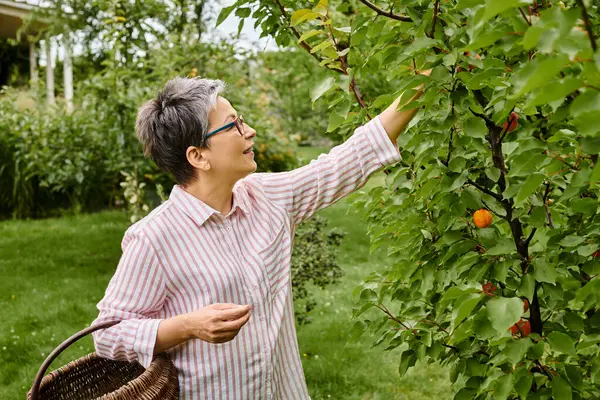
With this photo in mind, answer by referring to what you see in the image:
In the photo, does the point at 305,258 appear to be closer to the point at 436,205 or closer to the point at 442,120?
the point at 436,205

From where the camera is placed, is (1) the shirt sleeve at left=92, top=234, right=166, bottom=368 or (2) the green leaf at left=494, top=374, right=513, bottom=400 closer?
(2) the green leaf at left=494, top=374, right=513, bottom=400

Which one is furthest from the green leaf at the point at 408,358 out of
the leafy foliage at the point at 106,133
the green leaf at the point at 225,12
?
the leafy foliage at the point at 106,133

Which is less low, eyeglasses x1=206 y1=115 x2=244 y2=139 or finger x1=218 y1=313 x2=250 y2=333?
eyeglasses x1=206 y1=115 x2=244 y2=139

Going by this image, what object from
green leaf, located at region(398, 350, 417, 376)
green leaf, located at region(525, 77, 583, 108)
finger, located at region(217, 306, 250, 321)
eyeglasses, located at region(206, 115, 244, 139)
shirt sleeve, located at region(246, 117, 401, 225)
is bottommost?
green leaf, located at region(398, 350, 417, 376)

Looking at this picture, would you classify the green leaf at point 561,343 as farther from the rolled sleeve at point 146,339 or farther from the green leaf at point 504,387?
the rolled sleeve at point 146,339

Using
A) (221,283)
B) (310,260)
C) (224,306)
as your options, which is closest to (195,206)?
(221,283)

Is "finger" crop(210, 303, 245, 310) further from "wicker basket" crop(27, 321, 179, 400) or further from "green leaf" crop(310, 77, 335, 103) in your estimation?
"green leaf" crop(310, 77, 335, 103)

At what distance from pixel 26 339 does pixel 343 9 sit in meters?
3.69

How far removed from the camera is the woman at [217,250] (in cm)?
181

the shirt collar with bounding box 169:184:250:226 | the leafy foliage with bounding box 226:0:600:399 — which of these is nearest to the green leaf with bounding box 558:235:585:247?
the leafy foliage with bounding box 226:0:600:399

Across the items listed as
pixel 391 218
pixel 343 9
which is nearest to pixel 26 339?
pixel 391 218

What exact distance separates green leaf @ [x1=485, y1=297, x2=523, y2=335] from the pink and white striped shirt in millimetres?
786

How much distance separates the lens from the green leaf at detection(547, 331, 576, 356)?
1.49 m

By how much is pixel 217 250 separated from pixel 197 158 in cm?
31
